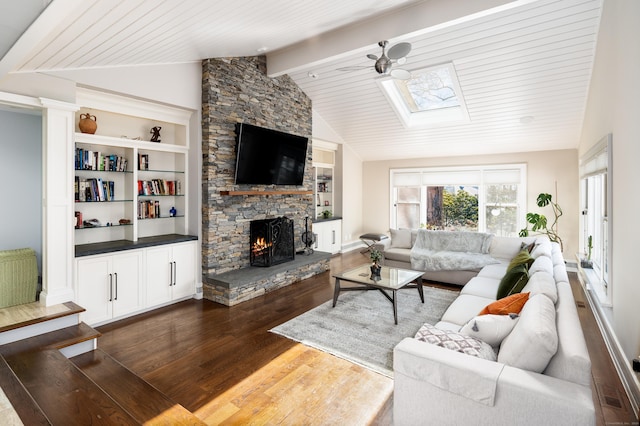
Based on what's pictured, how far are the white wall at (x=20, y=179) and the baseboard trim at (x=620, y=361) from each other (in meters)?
5.41

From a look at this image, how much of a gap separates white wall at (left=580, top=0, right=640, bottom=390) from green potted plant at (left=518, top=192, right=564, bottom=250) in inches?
130

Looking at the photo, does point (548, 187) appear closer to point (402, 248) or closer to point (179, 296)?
point (402, 248)

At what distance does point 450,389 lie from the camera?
177 cm

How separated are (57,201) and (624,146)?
5.00 meters

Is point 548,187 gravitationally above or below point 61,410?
above

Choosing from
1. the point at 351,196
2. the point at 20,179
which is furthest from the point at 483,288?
the point at 20,179

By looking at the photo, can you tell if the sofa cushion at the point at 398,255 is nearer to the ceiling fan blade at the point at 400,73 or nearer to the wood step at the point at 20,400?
the ceiling fan blade at the point at 400,73

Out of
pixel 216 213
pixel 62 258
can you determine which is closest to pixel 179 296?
pixel 216 213

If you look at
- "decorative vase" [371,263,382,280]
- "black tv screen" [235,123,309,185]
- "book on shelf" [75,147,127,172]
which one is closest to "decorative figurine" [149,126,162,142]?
"book on shelf" [75,147,127,172]

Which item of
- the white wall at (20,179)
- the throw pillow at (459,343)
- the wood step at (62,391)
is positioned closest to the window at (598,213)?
the throw pillow at (459,343)

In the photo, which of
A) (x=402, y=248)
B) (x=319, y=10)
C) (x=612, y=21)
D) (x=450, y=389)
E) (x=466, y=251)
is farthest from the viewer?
(x=402, y=248)

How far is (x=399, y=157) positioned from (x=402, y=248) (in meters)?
3.06

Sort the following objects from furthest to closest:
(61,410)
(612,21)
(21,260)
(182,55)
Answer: (182,55) → (21,260) → (612,21) → (61,410)

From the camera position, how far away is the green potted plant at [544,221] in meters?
6.45
